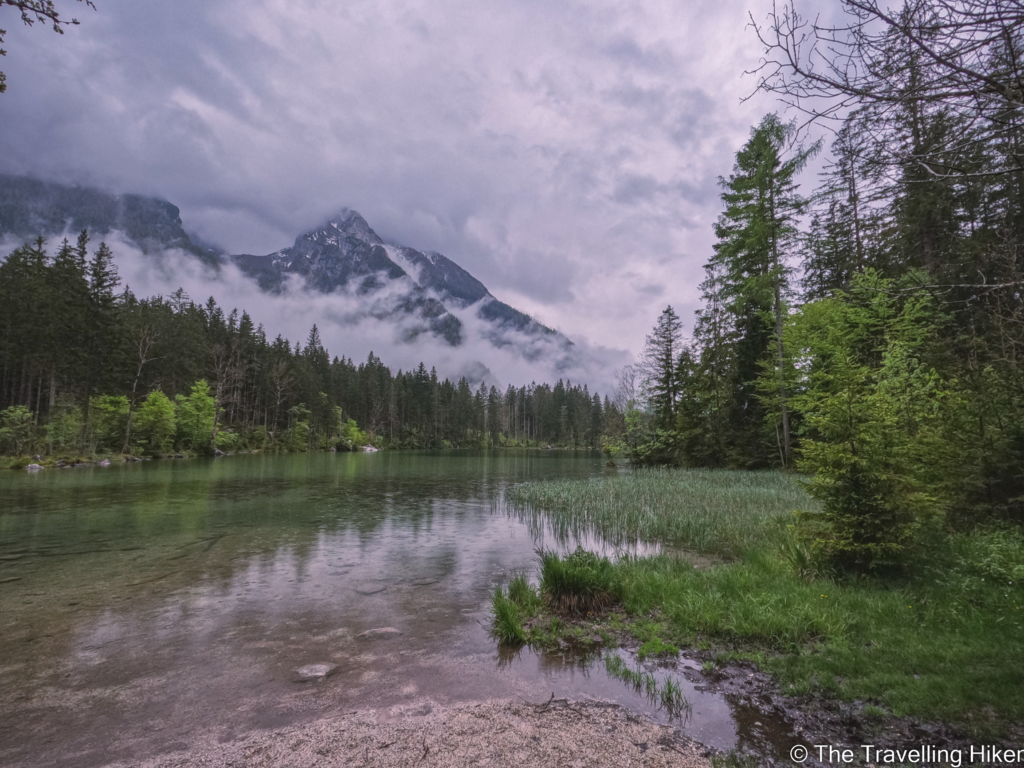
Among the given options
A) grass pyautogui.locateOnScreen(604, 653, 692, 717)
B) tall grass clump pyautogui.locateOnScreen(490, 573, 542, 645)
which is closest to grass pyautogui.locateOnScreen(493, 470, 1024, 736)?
grass pyautogui.locateOnScreen(604, 653, 692, 717)

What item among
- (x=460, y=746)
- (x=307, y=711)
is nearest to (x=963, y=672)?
(x=460, y=746)

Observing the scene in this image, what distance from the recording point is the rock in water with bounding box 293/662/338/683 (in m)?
4.59

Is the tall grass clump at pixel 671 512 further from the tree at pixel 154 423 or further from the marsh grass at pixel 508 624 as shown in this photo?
the tree at pixel 154 423

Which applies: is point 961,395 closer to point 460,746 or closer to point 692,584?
point 692,584

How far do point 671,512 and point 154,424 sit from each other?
45881 mm

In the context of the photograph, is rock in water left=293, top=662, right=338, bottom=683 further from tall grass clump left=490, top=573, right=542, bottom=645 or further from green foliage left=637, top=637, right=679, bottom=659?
green foliage left=637, top=637, right=679, bottom=659

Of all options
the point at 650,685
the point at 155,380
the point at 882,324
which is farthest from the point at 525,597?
the point at 155,380

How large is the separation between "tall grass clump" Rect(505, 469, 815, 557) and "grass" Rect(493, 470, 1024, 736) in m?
1.44

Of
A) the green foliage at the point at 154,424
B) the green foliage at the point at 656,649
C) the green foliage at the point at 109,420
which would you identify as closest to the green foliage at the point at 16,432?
the green foliage at the point at 109,420

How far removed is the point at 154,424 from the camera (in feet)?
135

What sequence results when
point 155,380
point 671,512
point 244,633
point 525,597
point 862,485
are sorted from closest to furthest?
point 244,633, point 862,485, point 525,597, point 671,512, point 155,380

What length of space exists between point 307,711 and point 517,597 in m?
3.36

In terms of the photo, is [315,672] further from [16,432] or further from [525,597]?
[16,432]

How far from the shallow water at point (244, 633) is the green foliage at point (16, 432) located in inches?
962
